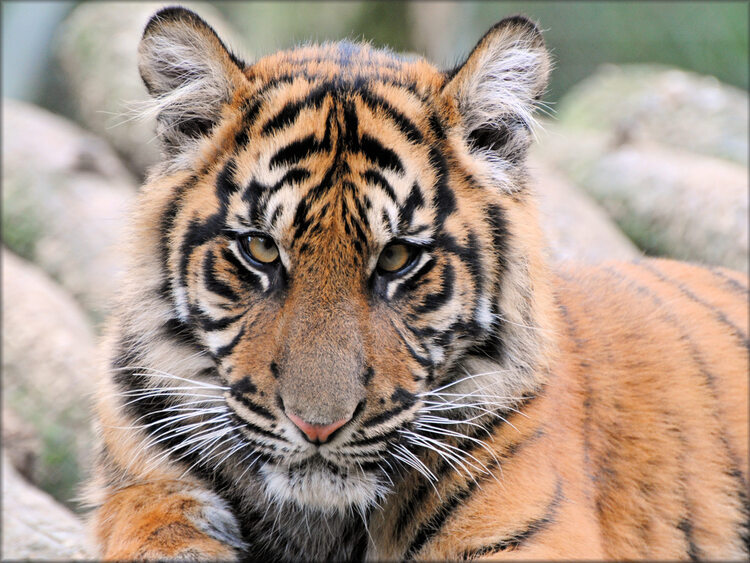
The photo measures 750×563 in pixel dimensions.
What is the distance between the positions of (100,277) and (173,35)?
3.74m

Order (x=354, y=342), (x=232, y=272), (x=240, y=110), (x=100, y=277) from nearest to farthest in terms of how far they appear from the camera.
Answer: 1. (x=354, y=342)
2. (x=232, y=272)
3. (x=240, y=110)
4. (x=100, y=277)

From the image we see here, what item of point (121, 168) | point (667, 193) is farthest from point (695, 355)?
point (121, 168)

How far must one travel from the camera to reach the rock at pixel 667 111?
722 cm

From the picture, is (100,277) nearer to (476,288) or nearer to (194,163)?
(194,163)

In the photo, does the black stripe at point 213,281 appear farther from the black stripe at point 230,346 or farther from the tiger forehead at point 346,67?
the tiger forehead at point 346,67

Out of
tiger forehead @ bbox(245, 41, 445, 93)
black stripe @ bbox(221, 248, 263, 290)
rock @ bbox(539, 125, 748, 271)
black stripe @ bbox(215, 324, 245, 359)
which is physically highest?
rock @ bbox(539, 125, 748, 271)

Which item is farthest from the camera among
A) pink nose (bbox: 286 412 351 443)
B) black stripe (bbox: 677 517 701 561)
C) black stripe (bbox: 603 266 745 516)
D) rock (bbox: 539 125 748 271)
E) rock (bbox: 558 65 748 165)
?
rock (bbox: 558 65 748 165)

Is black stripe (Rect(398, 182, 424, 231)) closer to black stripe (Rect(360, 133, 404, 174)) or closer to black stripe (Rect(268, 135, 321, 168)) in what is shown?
black stripe (Rect(360, 133, 404, 174))

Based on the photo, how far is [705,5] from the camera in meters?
9.69

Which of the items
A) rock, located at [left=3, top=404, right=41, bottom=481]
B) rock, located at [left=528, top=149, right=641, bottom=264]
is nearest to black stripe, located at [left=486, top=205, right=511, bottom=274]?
rock, located at [left=528, top=149, right=641, bottom=264]

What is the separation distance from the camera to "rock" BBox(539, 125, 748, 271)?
5637 mm

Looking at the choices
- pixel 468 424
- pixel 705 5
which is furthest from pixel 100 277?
pixel 705 5

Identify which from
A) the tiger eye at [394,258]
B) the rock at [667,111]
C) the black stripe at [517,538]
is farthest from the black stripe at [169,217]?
the rock at [667,111]

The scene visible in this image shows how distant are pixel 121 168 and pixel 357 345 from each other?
223 inches
